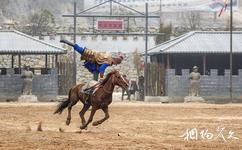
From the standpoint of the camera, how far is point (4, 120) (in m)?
28.7

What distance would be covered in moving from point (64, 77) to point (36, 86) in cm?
281

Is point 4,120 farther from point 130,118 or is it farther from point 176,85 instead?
point 176,85

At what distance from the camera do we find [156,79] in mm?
53875

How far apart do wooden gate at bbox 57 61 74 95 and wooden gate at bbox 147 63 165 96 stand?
4990 mm

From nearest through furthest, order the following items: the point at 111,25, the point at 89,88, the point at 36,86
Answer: the point at 89,88, the point at 36,86, the point at 111,25

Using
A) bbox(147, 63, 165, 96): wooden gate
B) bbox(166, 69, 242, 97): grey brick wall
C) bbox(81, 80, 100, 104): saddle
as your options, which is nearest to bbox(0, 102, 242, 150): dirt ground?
bbox(81, 80, 100, 104): saddle

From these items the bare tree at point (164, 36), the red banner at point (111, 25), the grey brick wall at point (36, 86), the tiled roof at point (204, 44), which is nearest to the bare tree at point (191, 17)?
the bare tree at point (164, 36)

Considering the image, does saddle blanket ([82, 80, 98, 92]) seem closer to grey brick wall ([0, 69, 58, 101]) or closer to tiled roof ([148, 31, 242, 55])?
grey brick wall ([0, 69, 58, 101])

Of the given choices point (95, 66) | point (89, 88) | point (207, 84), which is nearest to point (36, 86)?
point (207, 84)

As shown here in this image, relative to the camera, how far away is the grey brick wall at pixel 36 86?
166 feet

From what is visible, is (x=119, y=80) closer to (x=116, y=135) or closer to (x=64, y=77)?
(x=116, y=135)

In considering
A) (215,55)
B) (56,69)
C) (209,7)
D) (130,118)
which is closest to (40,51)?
(56,69)

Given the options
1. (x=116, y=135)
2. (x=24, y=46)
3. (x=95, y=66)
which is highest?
(x=24, y=46)

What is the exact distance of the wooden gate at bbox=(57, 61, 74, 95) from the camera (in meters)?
53.0
